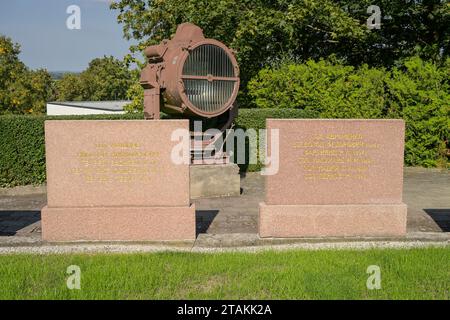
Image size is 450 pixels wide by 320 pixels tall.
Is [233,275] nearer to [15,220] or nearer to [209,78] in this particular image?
[15,220]

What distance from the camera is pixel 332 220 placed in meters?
6.72

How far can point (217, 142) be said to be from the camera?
35.0ft

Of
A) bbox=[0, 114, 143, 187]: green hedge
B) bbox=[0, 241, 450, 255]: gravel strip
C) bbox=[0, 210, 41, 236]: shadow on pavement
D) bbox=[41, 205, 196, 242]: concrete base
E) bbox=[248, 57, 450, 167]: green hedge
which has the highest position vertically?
bbox=[248, 57, 450, 167]: green hedge

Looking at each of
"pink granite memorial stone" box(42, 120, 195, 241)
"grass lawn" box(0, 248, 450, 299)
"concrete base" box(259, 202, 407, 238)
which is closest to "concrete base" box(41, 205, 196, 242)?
"pink granite memorial stone" box(42, 120, 195, 241)

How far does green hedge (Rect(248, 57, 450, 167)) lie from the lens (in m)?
13.6

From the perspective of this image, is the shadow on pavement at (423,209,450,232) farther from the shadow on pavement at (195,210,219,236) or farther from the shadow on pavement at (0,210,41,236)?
the shadow on pavement at (0,210,41,236)

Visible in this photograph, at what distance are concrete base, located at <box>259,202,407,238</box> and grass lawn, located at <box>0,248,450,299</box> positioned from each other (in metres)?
0.76

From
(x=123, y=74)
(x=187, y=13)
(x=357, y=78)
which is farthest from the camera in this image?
(x=123, y=74)

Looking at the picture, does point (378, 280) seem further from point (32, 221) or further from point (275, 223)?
point (32, 221)

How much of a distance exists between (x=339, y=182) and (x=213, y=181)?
12.6ft

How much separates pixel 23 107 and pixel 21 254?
87.1 ft

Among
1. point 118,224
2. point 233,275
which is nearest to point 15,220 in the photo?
point 118,224

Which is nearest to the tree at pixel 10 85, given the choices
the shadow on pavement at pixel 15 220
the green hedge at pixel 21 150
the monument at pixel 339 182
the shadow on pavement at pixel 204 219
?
the green hedge at pixel 21 150
